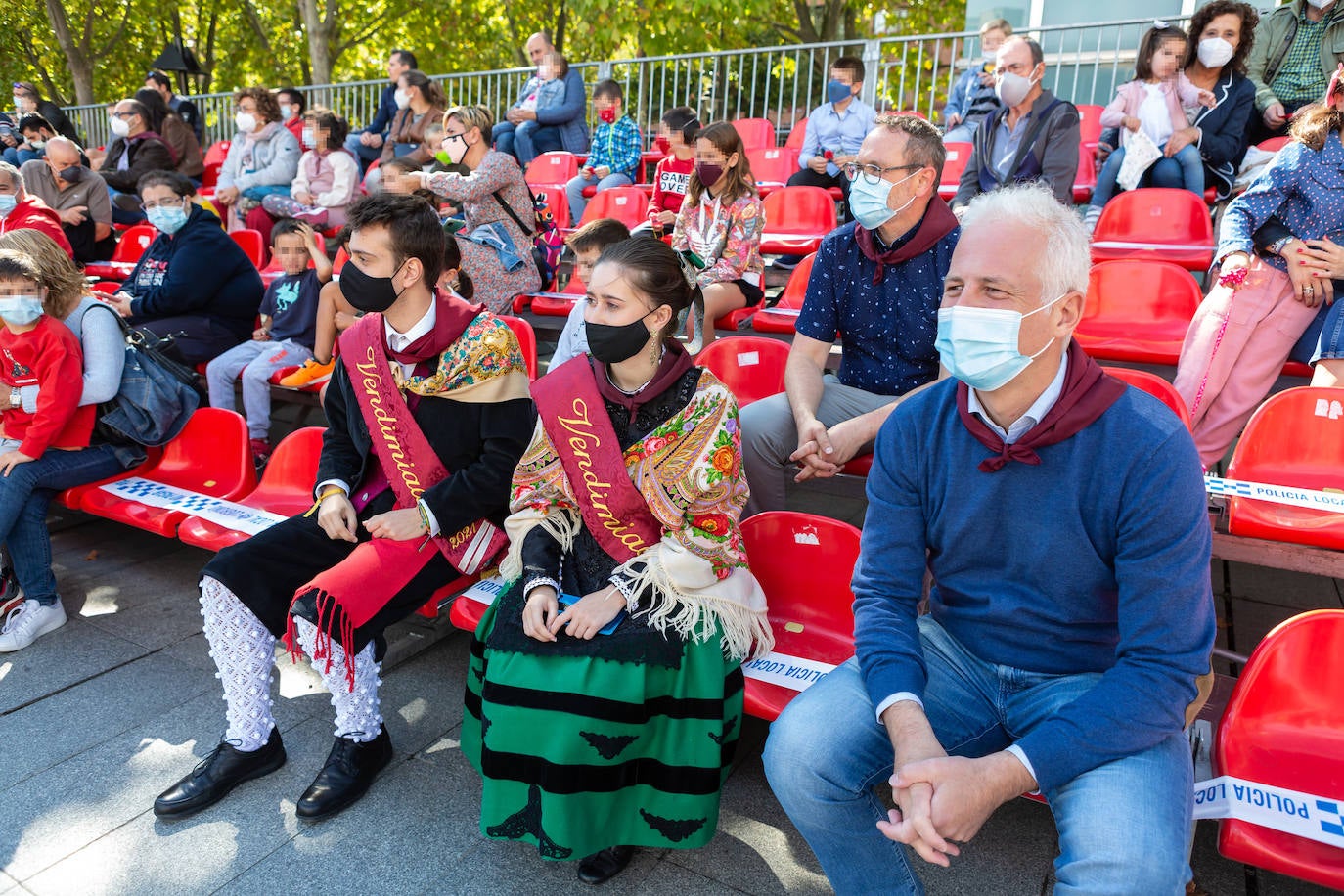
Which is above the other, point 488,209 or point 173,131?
point 173,131

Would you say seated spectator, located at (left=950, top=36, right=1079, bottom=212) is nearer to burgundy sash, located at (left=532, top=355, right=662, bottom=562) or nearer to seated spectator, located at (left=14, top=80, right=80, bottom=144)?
burgundy sash, located at (left=532, top=355, right=662, bottom=562)

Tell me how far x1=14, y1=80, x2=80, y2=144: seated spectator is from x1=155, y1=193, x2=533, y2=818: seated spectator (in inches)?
409

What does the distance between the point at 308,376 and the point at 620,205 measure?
10.0 feet

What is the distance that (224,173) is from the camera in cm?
888

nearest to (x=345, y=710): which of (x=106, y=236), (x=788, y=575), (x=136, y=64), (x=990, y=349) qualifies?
(x=788, y=575)

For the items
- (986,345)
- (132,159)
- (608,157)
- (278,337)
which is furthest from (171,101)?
(986,345)

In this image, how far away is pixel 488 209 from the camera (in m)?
5.36

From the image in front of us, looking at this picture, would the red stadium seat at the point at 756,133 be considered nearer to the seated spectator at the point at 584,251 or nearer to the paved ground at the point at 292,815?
the seated spectator at the point at 584,251

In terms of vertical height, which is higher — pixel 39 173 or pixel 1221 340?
pixel 39 173

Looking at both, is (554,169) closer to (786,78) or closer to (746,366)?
(786,78)

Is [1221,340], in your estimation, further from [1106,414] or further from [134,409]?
[134,409]

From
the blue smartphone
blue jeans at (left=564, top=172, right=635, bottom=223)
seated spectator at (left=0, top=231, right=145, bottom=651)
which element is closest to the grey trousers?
the blue smartphone

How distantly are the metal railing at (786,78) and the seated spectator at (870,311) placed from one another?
501 cm

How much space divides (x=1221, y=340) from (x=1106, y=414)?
205cm
